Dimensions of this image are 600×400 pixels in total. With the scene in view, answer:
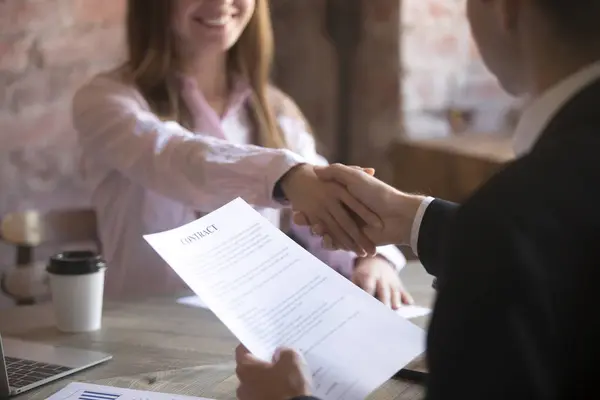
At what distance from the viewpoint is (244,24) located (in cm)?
178

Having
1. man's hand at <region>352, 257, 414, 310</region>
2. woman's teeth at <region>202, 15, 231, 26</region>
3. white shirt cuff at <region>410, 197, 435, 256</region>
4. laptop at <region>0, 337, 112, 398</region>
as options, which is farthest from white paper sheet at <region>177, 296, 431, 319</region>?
woman's teeth at <region>202, 15, 231, 26</region>

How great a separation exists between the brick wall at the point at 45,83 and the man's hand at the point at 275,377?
4.66 ft

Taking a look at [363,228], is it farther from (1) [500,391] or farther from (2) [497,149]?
(2) [497,149]

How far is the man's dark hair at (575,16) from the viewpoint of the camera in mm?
699

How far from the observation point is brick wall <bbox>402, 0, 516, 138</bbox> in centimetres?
266

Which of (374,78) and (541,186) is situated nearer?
(541,186)

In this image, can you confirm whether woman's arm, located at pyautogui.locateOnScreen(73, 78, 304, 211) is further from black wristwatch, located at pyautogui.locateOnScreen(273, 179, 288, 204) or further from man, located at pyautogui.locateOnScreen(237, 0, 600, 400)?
man, located at pyautogui.locateOnScreen(237, 0, 600, 400)

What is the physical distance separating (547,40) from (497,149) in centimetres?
173

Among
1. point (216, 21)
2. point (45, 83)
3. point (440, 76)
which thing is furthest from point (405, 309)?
point (440, 76)

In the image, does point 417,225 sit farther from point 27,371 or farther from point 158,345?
point 27,371

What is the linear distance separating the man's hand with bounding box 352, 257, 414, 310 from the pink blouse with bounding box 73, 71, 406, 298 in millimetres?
46

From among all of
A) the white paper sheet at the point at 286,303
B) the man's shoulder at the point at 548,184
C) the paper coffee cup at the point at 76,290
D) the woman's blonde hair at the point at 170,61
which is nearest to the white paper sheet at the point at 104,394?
the white paper sheet at the point at 286,303

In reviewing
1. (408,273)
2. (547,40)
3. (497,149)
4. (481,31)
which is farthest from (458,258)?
(497,149)

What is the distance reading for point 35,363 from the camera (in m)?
1.12
